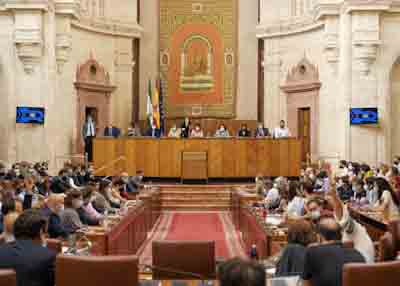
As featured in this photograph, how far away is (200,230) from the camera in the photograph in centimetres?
1246

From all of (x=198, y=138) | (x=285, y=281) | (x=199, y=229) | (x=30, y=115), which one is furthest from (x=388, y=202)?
(x=30, y=115)

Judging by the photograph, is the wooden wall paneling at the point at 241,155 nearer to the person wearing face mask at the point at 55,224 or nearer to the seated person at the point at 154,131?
the seated person at the point at 154,131

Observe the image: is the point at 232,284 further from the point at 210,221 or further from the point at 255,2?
the point at 255,2

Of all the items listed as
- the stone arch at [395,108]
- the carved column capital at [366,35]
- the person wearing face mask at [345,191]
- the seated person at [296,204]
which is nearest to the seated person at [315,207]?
the seated person at [296,204]

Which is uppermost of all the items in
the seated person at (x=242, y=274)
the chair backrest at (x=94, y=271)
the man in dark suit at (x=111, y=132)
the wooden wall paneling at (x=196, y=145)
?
the man in dark suit at (x=111, y=132)

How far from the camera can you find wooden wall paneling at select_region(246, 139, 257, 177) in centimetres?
1733

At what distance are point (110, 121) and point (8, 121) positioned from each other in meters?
4.82

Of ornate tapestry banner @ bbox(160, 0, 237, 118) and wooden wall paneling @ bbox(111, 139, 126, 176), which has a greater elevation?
ornate tapestry banner @ bbox(160, 0, 237, 118)

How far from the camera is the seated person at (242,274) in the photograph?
232cm

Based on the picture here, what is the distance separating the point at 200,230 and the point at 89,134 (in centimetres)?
801

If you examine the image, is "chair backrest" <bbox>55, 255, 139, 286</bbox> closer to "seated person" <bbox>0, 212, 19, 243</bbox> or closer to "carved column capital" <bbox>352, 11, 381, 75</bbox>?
"seated person" <bbox>0, 212, 19, 243</bbox>

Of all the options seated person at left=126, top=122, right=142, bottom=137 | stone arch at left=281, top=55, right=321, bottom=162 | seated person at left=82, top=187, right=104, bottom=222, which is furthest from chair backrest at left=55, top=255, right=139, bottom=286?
stone arch at left=281, top=55, right=321, bottom=162

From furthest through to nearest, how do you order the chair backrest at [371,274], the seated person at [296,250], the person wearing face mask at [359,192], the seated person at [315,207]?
the person wearing face mask at [359,192]
the seated person at [315,207]
the seated person at [296,250]
the chair backrest at [371,274]

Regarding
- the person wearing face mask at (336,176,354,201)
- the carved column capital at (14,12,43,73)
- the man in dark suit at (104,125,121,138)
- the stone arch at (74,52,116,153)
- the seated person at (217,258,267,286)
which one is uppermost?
the carved column capital at (14,12,43,73)
